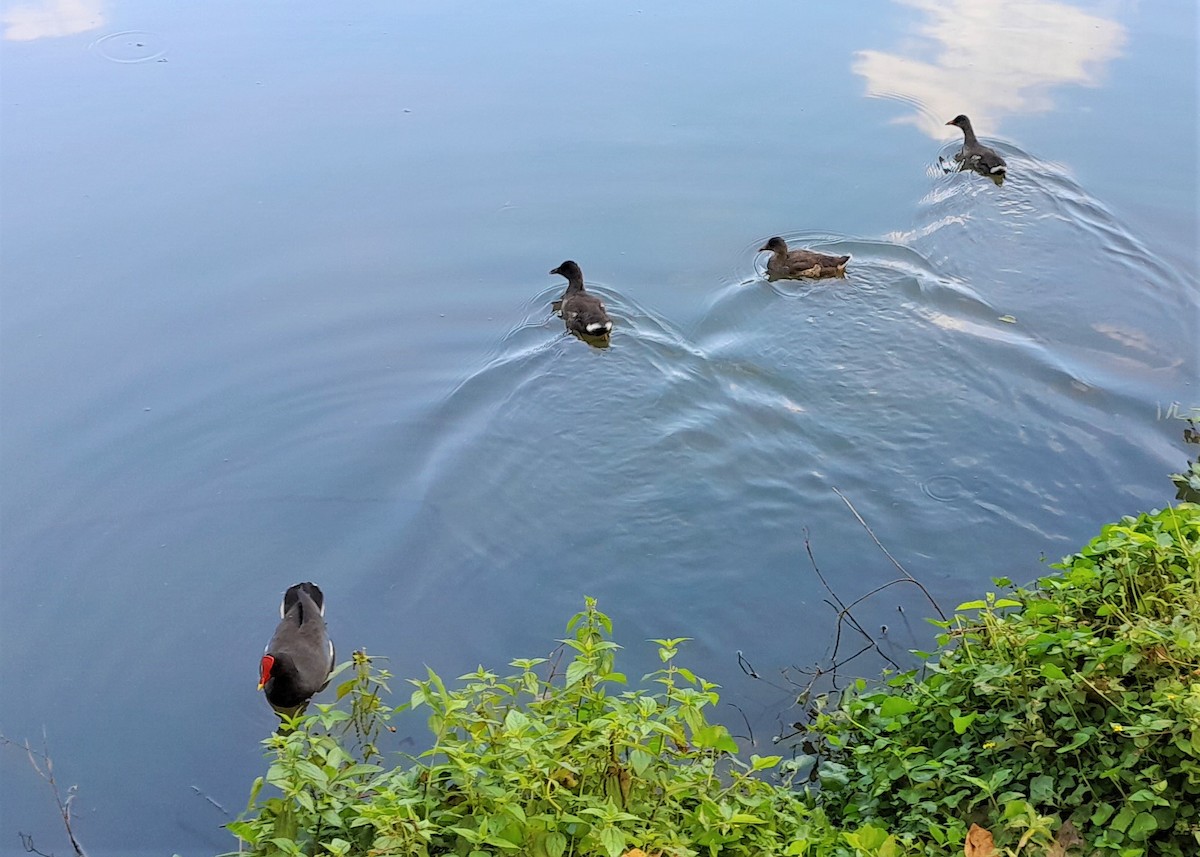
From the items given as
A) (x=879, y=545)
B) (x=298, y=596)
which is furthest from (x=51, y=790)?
(x=879, y=545)

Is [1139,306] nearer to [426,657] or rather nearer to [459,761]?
[426,657]

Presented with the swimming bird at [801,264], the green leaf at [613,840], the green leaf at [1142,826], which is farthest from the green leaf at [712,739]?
the swimming bird at [801,264]

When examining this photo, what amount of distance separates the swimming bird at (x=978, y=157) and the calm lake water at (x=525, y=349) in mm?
221

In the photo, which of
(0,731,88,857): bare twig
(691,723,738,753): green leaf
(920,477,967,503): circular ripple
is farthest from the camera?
(920,477,967,503): circular ripple

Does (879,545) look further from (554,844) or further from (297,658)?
(554,844)

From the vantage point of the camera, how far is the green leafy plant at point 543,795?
11.0 ft

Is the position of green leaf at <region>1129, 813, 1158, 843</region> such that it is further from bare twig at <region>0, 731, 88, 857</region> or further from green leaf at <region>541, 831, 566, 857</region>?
bare twig at <region>0, 731, 88, 857</region>

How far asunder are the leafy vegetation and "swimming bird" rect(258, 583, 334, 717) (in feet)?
10.9

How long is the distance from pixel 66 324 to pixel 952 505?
7.50 metres

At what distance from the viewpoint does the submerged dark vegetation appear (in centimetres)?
348

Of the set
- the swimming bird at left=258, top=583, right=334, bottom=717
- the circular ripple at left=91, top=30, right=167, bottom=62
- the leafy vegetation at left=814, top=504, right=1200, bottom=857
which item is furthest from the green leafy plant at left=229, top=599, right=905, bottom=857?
the circular ripple at left=91, top=30, right=167, bottom=62

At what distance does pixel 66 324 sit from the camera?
954 centimetres

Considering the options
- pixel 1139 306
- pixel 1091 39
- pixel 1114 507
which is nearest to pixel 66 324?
pixel 1114 507

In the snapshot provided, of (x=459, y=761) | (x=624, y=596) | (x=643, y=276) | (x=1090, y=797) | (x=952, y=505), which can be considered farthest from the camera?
(x=643, y=276)
